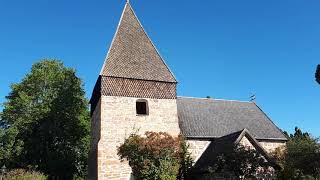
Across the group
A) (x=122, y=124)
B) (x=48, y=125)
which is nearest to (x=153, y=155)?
(x=122, y=124)

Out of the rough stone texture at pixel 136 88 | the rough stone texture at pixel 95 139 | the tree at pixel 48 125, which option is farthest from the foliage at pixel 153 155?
the tree at pixel 48 125

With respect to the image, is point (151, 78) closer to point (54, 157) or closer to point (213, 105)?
point (213, 105)

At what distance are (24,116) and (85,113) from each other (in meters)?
6.02

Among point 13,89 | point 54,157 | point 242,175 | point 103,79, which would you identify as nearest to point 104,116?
point 103,79

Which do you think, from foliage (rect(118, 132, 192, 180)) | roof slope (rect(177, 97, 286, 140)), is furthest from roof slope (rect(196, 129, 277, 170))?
foliage (rect(118, 132, 192, 180))

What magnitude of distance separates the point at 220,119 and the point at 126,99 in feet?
27.5

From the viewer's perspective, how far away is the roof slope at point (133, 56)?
85.5 feet

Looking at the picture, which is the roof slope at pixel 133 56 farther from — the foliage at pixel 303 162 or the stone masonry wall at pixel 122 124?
the foliage at pixel 303 162

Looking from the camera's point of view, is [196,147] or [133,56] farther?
[133,56]

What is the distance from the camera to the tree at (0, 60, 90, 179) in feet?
115

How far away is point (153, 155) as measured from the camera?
22.0 metres

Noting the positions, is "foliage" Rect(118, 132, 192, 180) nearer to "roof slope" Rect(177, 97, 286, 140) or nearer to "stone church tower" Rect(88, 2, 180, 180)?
"stone church tower" Rect(88, 2, 180, 180)

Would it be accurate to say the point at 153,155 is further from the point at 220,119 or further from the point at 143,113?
the point at 220,119

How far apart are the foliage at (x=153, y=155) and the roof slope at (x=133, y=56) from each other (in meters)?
4.98
